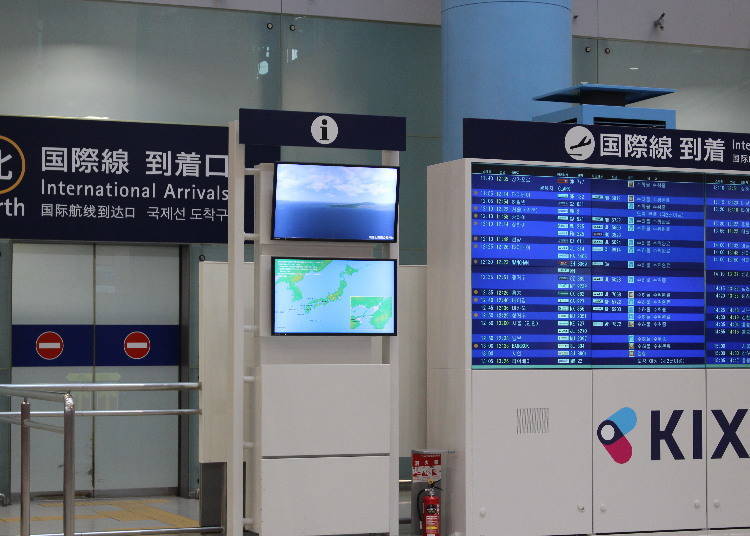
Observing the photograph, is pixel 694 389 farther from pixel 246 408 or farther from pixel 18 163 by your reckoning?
pixel 18 163

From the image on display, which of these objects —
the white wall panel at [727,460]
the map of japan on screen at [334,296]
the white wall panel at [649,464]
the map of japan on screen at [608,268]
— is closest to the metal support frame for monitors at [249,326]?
the map of japan on screen at [334,296]

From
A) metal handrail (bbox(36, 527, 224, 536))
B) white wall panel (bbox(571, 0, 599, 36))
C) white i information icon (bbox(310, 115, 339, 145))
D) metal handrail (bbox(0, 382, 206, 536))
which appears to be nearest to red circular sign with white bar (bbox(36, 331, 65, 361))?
metal handrail (bbox(0, 382, 206, 536))

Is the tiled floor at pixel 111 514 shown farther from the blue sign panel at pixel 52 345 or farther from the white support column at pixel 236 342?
Result: the white support column at pixel 236 342

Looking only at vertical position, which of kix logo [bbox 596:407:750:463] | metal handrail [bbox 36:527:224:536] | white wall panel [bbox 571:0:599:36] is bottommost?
metal handrail [bbox 36:527:224:536]

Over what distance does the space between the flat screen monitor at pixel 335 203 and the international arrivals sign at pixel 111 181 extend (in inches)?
175

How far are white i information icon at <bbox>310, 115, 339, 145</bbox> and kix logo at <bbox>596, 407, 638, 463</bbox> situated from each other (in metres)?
2.67

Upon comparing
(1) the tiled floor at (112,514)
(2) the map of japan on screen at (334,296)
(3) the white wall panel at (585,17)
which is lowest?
(1) the tiled floor at (112,514)

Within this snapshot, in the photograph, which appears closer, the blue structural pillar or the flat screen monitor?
the flat screen monitor

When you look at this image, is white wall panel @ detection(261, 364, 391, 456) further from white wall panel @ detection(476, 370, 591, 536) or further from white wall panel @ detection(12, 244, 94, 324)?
white wall panel @ detection(12, 244, 94, 324)

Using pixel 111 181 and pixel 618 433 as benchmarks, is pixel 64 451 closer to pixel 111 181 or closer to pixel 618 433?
pixel 618 433

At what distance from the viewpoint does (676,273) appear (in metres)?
8.65

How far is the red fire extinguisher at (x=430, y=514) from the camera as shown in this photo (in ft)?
26.6

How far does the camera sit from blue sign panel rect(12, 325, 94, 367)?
12234 millimetres

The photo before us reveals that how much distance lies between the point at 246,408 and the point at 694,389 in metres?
3.11
